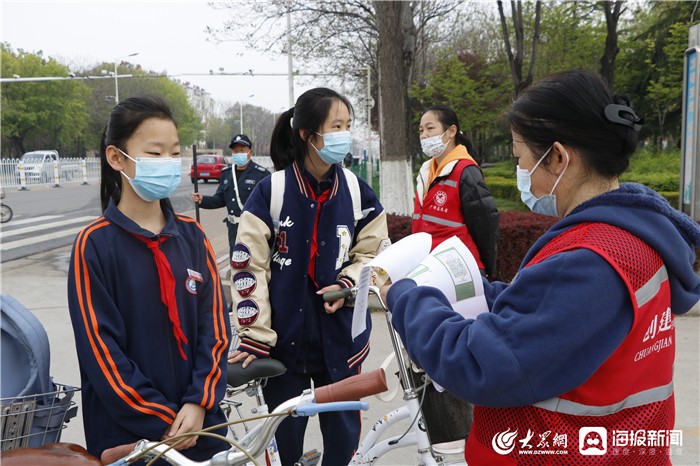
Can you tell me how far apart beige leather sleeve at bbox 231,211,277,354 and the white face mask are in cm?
239

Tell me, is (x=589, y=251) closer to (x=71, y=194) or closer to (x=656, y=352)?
(x=656, y=352)

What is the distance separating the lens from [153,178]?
2.11 meters

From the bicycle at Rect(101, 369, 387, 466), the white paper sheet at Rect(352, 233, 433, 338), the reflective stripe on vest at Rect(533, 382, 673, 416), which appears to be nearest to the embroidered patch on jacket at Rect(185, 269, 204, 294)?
the bicycle at Rect(101, 369, 387, 466)

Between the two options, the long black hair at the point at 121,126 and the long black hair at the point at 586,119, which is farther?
the long black hair at the point at 121,126

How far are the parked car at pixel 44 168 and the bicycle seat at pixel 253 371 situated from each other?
30.4m

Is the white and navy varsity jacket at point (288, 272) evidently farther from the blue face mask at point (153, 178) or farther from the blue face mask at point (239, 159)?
the blue face mask at point (239, 159)

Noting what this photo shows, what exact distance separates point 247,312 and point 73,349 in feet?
12.3

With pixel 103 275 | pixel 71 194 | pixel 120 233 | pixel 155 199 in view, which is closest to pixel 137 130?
pixel 155 199

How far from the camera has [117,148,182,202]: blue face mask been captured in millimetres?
2105

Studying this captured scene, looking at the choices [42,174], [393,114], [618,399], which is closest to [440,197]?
[618,399]

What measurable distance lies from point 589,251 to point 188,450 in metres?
1.40

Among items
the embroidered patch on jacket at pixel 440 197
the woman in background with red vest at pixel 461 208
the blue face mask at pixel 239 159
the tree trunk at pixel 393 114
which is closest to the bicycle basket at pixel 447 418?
the woman in background with red vest at pixel 461 208

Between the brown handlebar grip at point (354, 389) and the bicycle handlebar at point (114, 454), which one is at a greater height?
the brown handlebar grip at point (354, 389)

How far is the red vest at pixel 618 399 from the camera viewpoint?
1.26 meters
